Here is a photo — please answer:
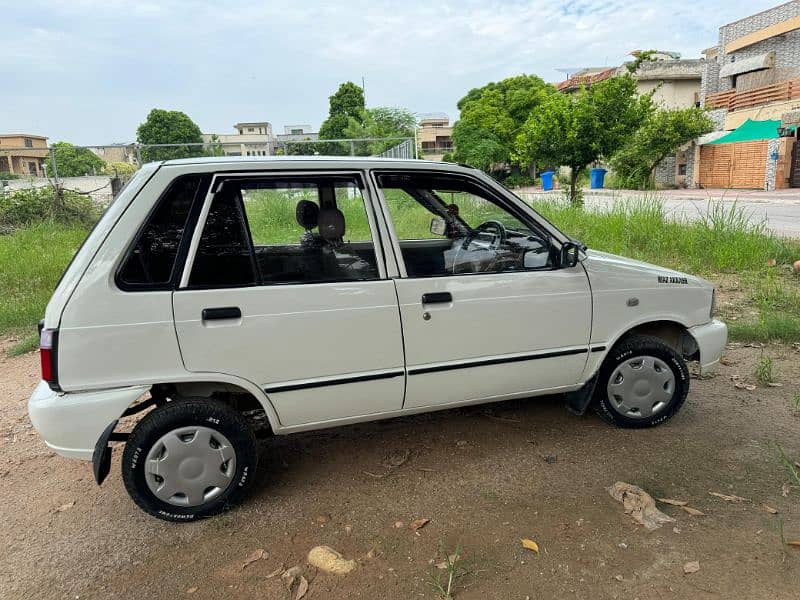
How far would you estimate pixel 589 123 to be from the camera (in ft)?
43.1

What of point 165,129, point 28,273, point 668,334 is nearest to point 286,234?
point 668,334

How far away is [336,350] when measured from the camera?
9.82ft

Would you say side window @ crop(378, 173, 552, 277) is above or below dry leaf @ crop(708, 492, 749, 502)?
above

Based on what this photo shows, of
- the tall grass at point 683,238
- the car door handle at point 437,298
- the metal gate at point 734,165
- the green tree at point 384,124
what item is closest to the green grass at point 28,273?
the car door handle at point 437,298

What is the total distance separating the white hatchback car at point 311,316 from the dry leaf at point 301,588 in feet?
2.23

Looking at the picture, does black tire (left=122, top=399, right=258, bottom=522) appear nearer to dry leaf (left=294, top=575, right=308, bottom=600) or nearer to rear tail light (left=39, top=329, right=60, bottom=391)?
rear tail light (left=39, top=329, right=60, bottom=391)

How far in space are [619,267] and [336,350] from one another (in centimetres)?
190

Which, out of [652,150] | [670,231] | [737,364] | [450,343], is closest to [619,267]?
[450,343]

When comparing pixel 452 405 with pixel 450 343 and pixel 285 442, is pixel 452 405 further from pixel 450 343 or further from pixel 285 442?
pixel 285 442

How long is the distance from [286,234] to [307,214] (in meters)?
0.17

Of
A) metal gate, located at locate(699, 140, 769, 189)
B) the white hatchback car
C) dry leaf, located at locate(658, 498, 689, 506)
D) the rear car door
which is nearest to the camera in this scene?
the white hatchback car

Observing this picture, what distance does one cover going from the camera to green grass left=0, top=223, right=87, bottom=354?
696 cm

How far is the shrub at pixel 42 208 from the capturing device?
13.5 meters

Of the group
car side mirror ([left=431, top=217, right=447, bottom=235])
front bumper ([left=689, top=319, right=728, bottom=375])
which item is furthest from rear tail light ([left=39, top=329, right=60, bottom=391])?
front bumper ([left=689, top=319, right=728, bottom=375])
